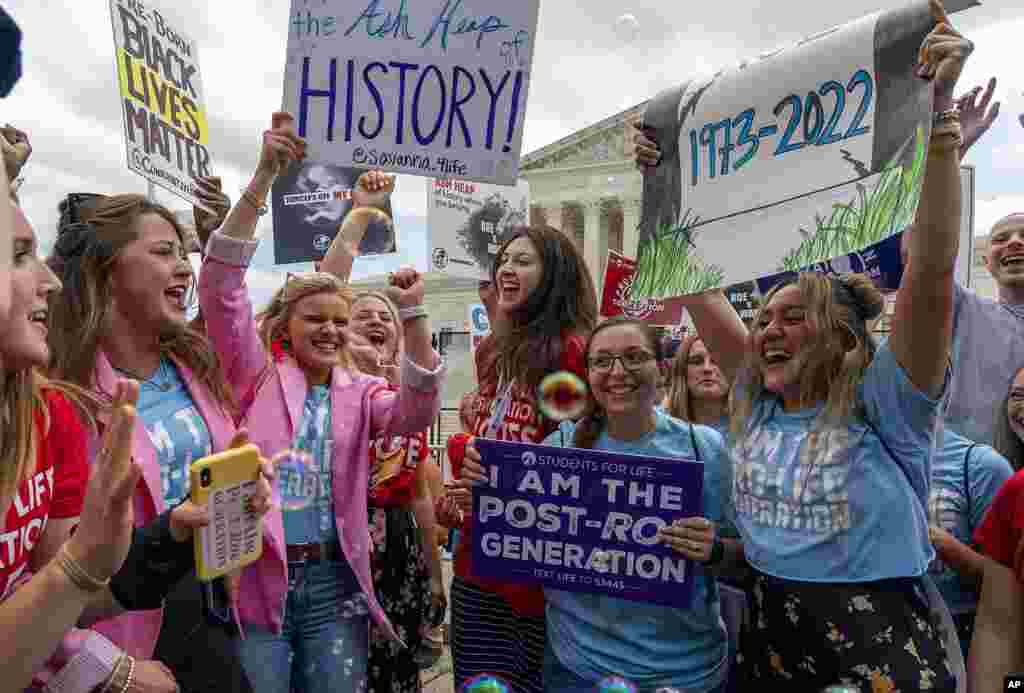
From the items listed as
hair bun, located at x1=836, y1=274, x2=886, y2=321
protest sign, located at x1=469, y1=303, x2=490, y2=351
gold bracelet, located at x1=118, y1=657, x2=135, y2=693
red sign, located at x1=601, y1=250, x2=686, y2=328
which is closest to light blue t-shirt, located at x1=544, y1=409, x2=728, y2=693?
hair bun, located at x1=836, y1=274, x2=886, y2=321

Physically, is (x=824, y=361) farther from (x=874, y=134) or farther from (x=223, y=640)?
(x=223, y=640)

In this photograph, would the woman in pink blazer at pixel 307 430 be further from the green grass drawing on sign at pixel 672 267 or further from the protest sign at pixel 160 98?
the protest sign at pixel 160 98

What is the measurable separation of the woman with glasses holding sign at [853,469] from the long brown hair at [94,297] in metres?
1.55

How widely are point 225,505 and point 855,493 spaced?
1419 mm

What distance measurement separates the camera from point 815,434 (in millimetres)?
1925

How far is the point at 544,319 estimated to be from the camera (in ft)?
8.66

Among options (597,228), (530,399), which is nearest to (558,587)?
(530,399)

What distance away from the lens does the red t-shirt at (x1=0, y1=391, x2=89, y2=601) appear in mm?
1265

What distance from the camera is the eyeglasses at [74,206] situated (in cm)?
212

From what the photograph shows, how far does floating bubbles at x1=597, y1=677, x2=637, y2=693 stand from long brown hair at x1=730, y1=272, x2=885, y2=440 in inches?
28.6

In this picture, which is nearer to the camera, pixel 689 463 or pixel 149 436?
pixel 149 436

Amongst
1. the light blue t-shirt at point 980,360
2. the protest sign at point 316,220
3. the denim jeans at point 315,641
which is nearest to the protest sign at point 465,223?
the protest sign at point 316,220

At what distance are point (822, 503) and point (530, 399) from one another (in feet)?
3.29

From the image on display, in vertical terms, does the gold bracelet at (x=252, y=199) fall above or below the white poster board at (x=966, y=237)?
below
